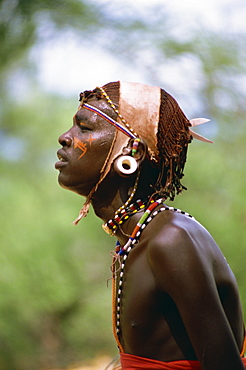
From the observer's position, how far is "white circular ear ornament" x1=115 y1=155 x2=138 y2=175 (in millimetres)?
1701

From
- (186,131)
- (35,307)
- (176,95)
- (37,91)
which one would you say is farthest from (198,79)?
(186,131)

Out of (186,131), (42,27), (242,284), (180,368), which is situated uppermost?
(42,27)

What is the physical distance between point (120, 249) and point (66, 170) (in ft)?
1.10

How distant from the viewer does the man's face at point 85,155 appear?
1.75m

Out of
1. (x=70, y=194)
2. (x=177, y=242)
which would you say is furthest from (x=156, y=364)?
(x=70, y=194)

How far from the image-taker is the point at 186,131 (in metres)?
1.80

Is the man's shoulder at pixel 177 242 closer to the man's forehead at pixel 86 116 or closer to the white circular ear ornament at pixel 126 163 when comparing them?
the white circular ear ornament at pixel 126 163

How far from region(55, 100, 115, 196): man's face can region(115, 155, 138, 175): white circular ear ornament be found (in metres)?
0.07

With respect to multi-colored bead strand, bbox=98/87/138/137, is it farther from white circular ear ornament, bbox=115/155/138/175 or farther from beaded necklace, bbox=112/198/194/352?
beaded necklace, bbox=112/198/194/352

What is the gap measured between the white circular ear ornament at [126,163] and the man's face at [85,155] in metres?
0.07

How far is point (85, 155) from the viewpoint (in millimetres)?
1747

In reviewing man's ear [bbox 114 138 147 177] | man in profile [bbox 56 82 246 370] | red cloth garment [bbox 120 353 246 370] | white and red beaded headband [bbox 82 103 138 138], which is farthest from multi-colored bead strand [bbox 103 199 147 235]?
red cloth garment [bbox 120 353 246 370]

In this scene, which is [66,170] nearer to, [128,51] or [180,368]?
[180,368]

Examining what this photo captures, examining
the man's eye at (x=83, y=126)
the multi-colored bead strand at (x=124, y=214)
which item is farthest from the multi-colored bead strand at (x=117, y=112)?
the multi-colored bead strand at (x=124, y=214)
